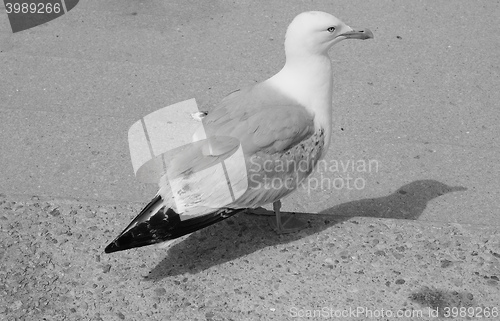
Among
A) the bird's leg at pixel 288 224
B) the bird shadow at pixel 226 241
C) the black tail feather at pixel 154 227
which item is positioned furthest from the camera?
the bird's leg at pixel 288 224

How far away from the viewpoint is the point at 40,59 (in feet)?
19.4

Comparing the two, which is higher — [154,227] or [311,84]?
[311,84]

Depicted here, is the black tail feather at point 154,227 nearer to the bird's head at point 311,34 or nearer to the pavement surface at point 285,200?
the pavement surface at point 285,200

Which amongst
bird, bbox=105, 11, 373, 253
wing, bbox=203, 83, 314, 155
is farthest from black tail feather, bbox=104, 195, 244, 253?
wing, bbox=203, 83, 314, 155

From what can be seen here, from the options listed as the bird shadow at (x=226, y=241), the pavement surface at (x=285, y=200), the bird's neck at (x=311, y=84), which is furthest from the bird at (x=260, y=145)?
the pavement surface at (x=285, y=200)

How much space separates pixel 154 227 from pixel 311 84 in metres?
1.12

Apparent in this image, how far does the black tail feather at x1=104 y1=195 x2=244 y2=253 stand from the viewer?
312 centimetres

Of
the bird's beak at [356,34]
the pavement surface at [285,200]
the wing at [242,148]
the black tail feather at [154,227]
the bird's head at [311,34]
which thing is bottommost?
the pavement surface at [285,200]

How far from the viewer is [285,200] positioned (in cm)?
462

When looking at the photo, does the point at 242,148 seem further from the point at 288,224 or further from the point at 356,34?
the point at 356,34

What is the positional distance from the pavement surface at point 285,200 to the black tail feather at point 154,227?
20cm

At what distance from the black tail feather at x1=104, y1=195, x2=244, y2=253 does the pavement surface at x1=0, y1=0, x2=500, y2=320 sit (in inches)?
8.0

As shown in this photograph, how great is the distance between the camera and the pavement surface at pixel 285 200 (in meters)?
3.18

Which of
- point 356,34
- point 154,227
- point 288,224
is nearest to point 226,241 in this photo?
point 288,224
